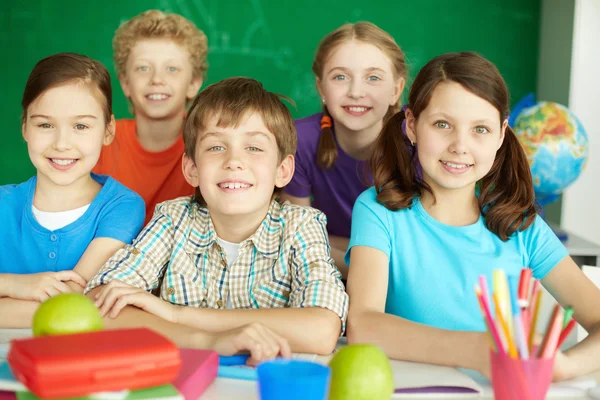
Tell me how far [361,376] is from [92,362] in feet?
1.00

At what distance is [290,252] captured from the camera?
56.4 inches

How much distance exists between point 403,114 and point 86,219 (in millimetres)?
747

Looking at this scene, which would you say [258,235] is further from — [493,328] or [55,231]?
[493,328]

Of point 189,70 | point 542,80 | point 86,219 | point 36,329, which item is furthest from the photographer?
point 542,80

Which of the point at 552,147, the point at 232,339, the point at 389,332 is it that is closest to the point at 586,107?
the point at 552,147

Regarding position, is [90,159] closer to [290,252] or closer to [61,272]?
[61,272]

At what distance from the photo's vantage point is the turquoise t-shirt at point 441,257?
1414mm

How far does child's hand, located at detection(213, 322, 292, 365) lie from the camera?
111 centimetres

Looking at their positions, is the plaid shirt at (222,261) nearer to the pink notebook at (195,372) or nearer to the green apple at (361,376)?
the pink notebook at (195,372)

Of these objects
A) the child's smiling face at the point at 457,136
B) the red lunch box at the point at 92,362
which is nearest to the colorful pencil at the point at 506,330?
the red lunch box at the point at 92,362

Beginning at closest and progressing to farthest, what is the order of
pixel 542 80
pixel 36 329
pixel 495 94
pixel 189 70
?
pixel 36 329, pixel 495 94, pixel 189 70, pixel 542 80

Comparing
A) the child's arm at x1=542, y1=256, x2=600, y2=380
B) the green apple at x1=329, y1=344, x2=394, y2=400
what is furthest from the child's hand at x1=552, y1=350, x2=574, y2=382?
the green apple at x1=329, y1=344, x2=394, y2=400

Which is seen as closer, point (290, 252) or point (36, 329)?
point (36, 329)

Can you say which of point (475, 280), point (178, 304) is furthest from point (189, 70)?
point (475, 280)
